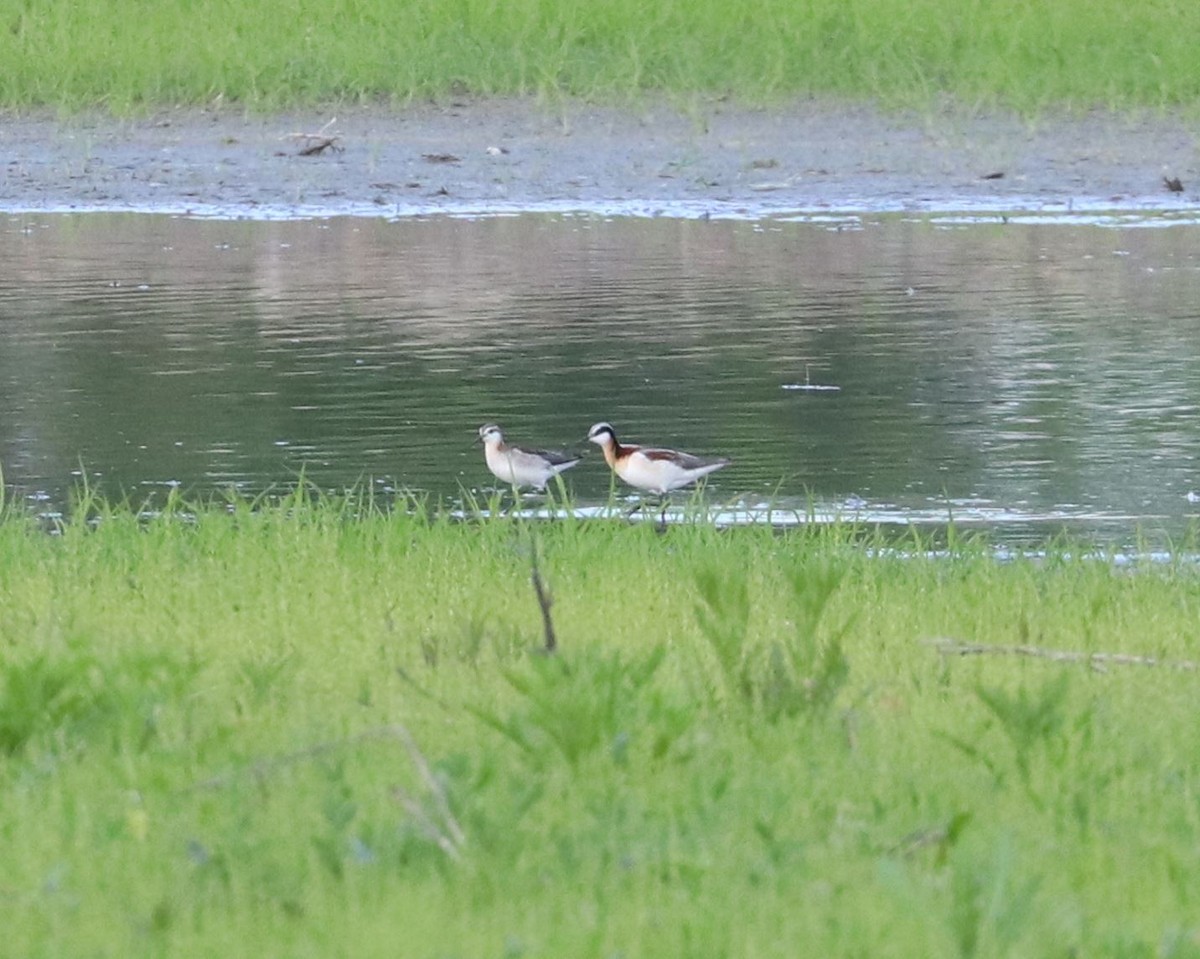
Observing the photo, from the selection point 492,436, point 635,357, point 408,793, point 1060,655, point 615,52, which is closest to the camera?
point 408,793

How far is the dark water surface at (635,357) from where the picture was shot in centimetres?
944

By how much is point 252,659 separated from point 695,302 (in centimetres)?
917

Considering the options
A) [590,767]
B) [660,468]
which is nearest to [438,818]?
[590,767]

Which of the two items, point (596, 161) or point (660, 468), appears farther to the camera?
point (596, 161)

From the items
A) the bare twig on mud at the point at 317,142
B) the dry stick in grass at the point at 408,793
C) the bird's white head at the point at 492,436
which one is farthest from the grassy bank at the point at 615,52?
the dry stick in grass at the point at 408,793

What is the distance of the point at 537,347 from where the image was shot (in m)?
12.6

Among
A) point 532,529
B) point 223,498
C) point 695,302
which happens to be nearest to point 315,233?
point 695,302

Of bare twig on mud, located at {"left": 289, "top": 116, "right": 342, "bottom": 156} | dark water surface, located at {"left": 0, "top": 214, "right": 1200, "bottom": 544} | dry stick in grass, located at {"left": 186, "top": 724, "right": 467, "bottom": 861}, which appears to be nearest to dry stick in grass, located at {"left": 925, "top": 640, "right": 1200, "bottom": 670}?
dry stick in grass, located at {"left": 186, "top": 724, "right": 467, "bottom": 861}

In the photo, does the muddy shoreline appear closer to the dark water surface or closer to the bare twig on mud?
the bare twig on mud

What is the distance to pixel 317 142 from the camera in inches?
795

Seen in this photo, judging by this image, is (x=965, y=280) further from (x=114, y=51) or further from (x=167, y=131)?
(x=114, y=51)

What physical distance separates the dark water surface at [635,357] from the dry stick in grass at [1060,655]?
8.81ft

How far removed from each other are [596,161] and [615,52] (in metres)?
2.13

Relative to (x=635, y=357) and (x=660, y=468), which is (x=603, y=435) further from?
(x=635, y=357)
